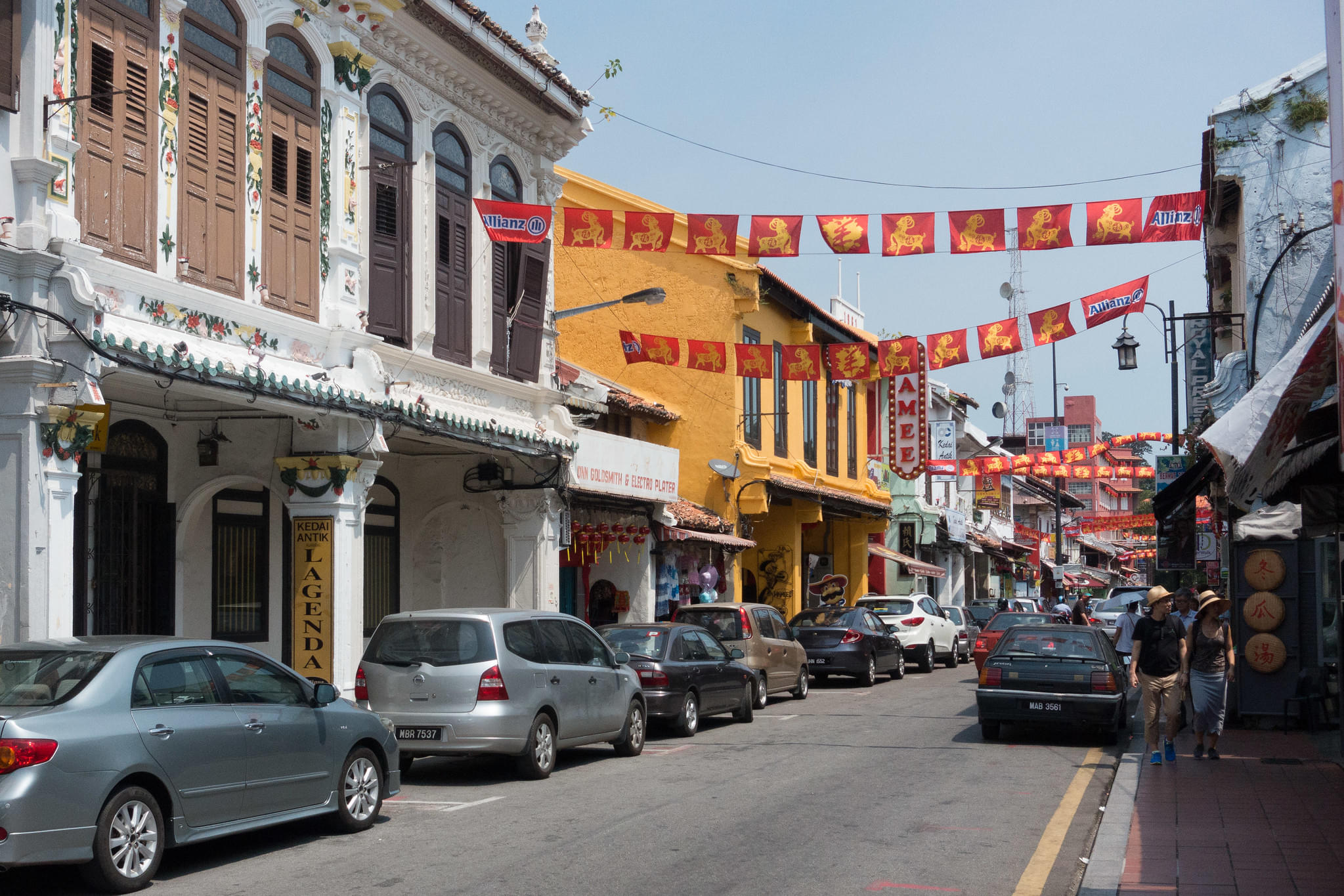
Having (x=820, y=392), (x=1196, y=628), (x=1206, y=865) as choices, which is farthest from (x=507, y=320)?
(x=820, y=392)

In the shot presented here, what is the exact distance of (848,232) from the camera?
16.2 m

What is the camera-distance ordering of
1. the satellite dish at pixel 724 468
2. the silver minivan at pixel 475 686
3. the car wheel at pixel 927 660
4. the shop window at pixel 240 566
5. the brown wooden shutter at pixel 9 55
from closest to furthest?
1. the brown wooden shutter at pixel 9 55
2. the silver minivan at pixel 475 686
3. the shop window at pixel 240 566
4. the satellite dish at pixel 724 468
5. the car wheel at pixel 927 660

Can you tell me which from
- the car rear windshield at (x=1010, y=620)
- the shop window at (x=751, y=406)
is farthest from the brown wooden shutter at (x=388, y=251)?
the shop window at (x=751, y=406)

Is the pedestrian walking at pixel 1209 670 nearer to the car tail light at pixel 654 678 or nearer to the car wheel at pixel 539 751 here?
the car tail light at pixel 654 678

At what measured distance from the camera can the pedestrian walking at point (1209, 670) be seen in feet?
44.0

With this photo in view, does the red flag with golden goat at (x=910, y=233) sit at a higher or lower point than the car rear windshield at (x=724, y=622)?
higher

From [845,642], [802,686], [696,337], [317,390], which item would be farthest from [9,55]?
[696,337]

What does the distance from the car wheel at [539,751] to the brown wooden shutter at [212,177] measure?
5.73 metres

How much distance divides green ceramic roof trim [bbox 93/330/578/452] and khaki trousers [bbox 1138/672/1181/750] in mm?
8687

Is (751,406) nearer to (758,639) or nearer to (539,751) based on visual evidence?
(758,639)

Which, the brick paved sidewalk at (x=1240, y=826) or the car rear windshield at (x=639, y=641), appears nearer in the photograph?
the brick paved sidewalk at (x=1240, y=826)

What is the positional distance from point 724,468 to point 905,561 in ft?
45.1

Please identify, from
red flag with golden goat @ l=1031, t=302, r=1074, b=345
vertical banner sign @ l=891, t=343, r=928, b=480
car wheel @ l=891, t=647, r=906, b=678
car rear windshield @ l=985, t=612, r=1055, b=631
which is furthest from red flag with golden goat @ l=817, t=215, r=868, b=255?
vertical banner sign @ l=891, t=343, r=928, b=480

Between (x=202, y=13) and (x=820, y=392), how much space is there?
78.8ft
